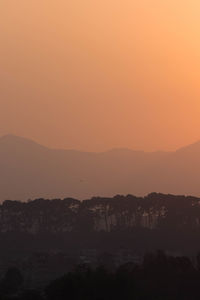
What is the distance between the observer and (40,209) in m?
94.6

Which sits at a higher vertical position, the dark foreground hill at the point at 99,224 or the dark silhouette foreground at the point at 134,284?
the dark foreground hill at the point at 99,224

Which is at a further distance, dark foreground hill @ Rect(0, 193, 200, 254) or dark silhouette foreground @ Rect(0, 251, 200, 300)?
dark foreground hill @ Rect(0, 193, 200, 254)

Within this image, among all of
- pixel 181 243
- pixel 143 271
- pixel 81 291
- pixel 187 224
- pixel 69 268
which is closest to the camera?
pixel 81 291

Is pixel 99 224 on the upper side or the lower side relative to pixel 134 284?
upper

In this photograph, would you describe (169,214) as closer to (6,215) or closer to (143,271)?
(6,215)

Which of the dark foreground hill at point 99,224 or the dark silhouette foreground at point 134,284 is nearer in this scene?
the dark silhouette foreground at point 134,284

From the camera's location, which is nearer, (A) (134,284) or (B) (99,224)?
(A) (134,284)

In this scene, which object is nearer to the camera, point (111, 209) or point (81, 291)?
point (81, 291)

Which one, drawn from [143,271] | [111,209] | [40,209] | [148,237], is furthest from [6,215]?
[143,271]

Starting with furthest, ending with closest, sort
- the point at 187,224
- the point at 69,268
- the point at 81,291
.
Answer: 1. the point at 187,224
2. the point at 69,268
3. the point at 81,291

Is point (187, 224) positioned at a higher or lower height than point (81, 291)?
higher

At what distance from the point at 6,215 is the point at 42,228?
660 centimetres

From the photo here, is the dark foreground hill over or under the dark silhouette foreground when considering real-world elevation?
over

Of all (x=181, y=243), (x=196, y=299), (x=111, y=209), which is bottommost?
(x=196, y=299)
